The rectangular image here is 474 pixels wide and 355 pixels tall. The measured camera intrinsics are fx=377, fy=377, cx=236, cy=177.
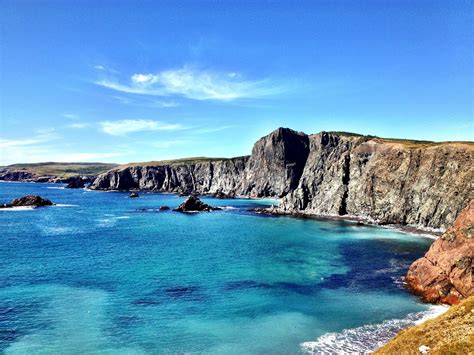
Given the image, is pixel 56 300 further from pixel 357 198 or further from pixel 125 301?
pixel 357 198

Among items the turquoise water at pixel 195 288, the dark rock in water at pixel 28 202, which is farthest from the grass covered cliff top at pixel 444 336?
the dark rock in water at pixel 28 202

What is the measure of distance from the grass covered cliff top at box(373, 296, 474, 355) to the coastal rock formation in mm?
22177

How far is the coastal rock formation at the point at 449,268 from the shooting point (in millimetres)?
48812

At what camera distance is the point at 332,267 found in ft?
217

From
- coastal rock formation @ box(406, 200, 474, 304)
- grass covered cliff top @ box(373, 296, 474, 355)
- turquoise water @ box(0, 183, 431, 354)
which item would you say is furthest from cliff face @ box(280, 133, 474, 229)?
grass covered cliff top @ box(373, 296, 474, 355)

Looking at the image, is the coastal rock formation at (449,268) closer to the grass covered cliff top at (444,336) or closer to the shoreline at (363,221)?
the grass covered cliff top at (444,336)

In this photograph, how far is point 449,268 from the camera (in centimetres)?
5138

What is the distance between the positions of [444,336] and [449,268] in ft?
98.3

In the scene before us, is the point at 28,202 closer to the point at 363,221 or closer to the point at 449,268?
the point at 363,221

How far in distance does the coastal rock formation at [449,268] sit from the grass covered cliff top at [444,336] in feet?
72.8

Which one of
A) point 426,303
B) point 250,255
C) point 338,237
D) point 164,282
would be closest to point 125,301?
point 164,282

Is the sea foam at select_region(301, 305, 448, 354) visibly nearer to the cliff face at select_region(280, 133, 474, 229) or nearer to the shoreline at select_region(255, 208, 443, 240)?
the shoreline at select_region(255, 208, 443, 240)

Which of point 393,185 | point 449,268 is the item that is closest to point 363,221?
point 393,185

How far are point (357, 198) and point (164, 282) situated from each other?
9776cm
